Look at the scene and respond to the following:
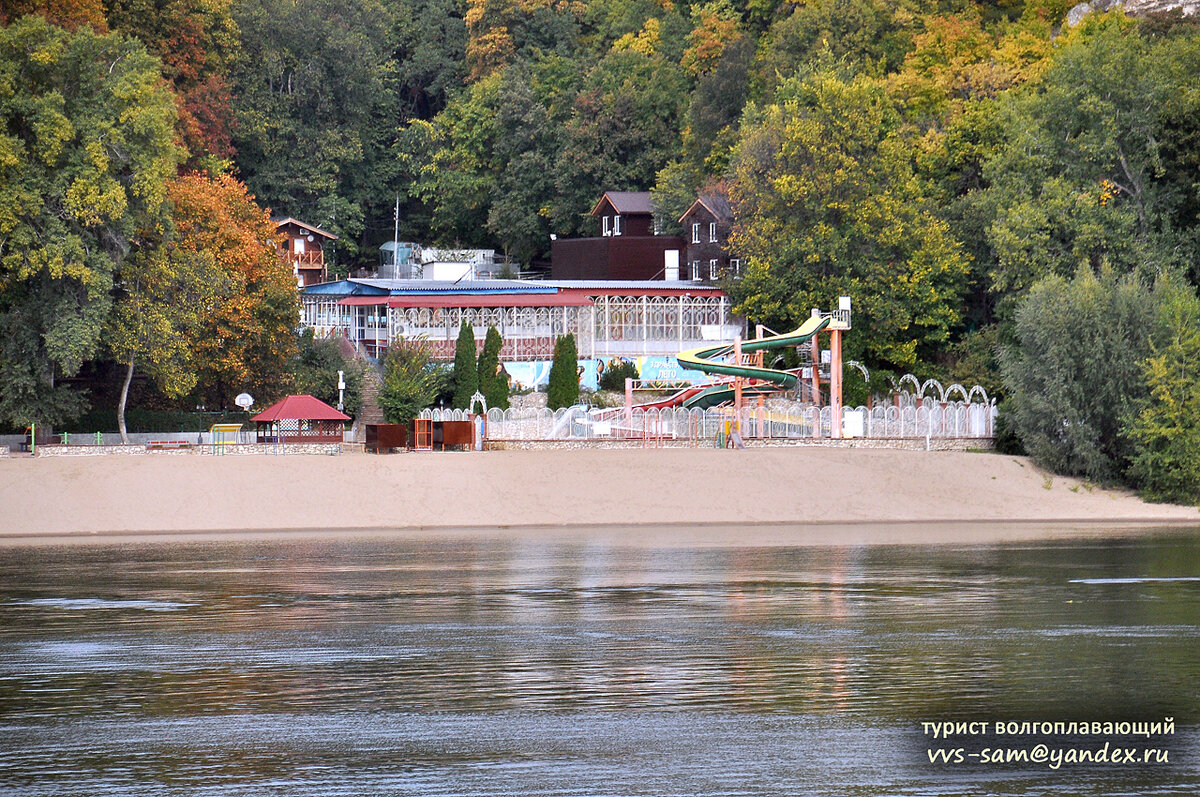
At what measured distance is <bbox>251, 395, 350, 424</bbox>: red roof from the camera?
39.9 metres

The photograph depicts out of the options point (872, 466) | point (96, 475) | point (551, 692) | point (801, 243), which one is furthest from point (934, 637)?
point (801, 243)

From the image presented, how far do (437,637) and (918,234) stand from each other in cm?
3458

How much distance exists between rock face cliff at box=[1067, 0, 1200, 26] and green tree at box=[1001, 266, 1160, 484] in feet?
65.9

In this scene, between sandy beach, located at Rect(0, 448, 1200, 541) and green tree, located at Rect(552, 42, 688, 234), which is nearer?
sandy beach, located at Rect(0, 448, 1200, 541)

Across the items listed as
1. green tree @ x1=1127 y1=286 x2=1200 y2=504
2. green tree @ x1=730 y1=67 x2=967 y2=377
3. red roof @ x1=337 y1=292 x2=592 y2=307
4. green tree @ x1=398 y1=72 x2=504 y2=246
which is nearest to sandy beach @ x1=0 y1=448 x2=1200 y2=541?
green tree @ x1=1127 y1=286 x2=1200 y2=504

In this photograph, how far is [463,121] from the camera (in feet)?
235

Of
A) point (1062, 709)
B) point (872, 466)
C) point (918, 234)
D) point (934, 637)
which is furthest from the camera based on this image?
point (918, 234)

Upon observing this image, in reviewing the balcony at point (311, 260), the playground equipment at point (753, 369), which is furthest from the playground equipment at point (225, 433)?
the balcony at point (311, 260)

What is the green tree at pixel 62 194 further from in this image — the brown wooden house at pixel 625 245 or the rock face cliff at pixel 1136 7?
the rock face cliff at pixel 1136 7

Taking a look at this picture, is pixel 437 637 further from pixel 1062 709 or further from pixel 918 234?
pixel 918 234

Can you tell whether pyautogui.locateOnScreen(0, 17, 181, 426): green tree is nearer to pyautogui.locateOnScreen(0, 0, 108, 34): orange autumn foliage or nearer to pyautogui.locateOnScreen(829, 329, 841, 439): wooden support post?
pyautogui.locateOnScreen(0, 0, 108, 34): orange autumn foliage

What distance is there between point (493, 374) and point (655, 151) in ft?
78.9

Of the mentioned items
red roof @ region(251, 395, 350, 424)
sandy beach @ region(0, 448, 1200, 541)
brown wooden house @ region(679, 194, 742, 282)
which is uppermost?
brown wooden house @ region(679, 194, 742, 282)

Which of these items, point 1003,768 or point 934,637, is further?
point 934,637
